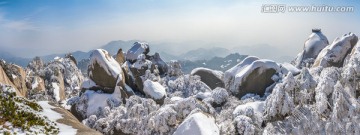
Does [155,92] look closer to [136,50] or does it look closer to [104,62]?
[104,62]

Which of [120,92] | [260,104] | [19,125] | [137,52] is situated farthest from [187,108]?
[137,52]

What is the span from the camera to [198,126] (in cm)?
1953

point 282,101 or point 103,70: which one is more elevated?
point 282,101

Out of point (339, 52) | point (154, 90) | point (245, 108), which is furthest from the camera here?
point (154, 90)

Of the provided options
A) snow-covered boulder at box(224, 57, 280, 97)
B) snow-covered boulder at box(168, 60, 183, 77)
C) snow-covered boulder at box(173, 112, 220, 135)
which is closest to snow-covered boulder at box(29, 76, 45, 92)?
snow-covered boulder at box(168, 60, 183, 77)

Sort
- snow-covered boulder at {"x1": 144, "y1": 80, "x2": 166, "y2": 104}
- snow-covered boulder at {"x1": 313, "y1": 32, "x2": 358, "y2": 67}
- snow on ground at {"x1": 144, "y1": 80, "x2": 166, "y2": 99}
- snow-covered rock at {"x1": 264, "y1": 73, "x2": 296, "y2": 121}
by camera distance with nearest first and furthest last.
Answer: snow-covered rock at {"x1": 264, "y1": 73, "x2": 296, "y2": 121}
snow-covered boulder at {"x1": 313, "y1": 32, "x2": 358, "y2": 67}
snow-covered boulder at {"x1": 144, "y1": 80, "x2": 166, "y2": 104}
snow on ground at {"x1": 144, "y1": 80, "x2": 166, "y2": 99}

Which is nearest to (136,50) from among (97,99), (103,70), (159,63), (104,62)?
(159,63)

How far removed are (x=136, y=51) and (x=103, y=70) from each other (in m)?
10.5

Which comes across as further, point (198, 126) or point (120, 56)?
point (120, 56)

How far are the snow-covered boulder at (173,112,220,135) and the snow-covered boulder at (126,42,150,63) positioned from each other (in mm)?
27379

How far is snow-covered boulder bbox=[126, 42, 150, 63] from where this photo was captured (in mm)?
47094

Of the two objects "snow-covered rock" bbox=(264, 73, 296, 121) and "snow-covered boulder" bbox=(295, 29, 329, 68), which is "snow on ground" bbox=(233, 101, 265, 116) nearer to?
"snow-covered rock" bbox=(264, 73, 296, 121)

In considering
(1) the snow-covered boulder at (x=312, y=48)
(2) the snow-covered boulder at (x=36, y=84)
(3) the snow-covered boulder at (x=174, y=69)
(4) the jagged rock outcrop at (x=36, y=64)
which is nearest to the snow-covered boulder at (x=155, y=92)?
(3) the snow-covered boulder at (x=174, y=69)

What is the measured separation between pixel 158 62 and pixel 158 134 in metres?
27.4
